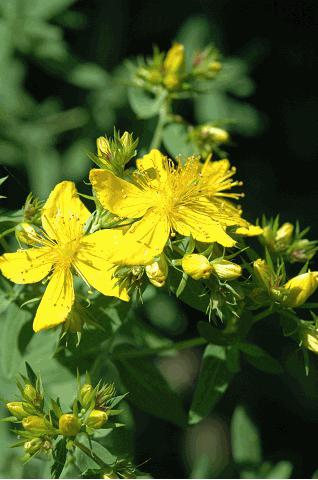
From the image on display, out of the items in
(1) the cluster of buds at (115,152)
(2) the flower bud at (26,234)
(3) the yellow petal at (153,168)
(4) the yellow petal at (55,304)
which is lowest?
(4) the yellow petal at (55,304)

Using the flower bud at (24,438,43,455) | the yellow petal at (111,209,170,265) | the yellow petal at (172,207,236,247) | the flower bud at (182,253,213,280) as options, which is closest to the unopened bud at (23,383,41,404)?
the flower bud at (24,438,43,455)

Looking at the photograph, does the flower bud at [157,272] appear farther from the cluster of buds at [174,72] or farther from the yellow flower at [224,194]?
the cluster of buds at [174,72]

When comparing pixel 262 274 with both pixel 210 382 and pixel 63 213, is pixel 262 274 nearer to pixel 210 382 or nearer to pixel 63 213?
pixel 210 382

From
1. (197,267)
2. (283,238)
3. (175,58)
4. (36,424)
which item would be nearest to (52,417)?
(36,424)

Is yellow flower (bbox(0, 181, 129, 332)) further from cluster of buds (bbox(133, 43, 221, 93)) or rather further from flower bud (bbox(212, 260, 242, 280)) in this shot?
cluster of buds (bbox(133, 43, 221, 93))

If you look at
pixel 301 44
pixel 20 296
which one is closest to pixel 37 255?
pixel 20 296

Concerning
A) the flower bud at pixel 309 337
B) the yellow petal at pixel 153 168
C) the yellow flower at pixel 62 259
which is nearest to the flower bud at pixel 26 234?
the yellow flower at pixel 62 259

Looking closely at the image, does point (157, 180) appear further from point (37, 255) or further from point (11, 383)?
point (11, 383)
